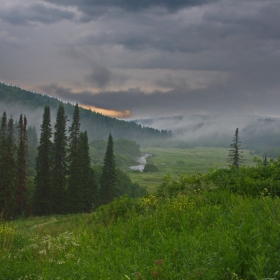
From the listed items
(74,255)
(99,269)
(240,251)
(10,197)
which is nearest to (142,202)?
(74,255)

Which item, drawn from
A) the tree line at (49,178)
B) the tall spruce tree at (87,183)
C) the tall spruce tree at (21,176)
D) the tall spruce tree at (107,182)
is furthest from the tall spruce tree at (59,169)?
the tall spruce tree at (107,182)

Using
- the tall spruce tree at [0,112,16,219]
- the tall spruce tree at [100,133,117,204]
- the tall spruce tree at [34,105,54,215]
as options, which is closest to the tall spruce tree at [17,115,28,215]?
the tall spruce tree at [0,112,16,219]

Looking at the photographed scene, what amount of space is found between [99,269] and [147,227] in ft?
7.92

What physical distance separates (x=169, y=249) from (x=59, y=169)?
53.0 metres

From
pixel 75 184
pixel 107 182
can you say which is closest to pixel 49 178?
pixel 75 184

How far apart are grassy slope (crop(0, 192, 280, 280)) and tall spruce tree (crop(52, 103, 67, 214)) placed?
46039 mm

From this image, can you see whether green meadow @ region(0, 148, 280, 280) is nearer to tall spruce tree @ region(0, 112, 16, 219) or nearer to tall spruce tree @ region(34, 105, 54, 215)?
tall spruce tree @ region(0, 112, 16, 219)

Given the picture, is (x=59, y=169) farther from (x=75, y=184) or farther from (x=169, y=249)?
(x=169, y=249)

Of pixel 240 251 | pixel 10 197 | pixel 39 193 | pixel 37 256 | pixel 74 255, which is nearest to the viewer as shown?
pixel 240 251

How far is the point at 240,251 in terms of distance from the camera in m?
4.35

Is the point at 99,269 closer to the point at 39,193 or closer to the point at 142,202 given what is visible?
the point at 142,202

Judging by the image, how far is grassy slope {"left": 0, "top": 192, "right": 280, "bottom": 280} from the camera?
4.33m

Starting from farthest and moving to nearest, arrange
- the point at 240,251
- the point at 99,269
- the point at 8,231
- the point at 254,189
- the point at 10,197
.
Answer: the point at 10,197 → the point at 254,189 → the point at 8,231 → the point at 99,269 → the point at 240,251

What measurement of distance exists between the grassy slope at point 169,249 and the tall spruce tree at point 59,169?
4604 centimetres
